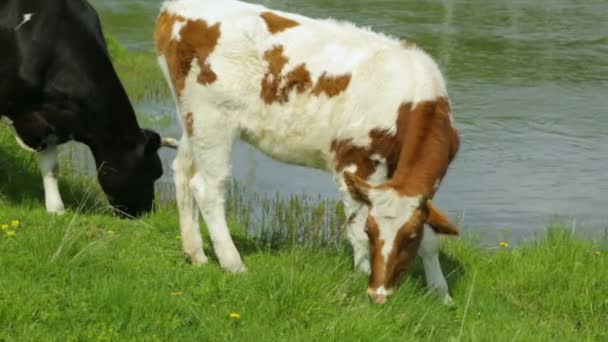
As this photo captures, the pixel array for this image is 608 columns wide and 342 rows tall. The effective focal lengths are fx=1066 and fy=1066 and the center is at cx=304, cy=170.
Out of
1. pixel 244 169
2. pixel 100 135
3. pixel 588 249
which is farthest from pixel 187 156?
pixel 244 169

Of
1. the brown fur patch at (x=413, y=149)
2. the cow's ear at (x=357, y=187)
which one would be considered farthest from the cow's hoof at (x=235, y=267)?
the cow's ear at (x=357, y=187)

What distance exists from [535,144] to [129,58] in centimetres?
859

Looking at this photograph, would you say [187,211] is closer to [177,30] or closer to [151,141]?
[177,30]

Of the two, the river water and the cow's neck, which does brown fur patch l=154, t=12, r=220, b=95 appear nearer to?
the cow's neck

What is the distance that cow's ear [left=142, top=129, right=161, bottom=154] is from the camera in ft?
30.3

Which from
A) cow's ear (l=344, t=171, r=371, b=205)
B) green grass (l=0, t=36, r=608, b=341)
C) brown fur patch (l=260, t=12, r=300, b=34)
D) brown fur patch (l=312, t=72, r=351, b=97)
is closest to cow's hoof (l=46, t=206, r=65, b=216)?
green grass (l=0, t=36, r=608, b=341)

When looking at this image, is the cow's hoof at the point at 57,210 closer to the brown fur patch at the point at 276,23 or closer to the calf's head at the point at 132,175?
the calf's head at the point at 132,175

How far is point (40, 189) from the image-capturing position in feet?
31.9

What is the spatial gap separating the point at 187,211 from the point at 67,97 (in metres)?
1.88

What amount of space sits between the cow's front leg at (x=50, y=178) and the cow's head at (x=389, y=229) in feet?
11.3

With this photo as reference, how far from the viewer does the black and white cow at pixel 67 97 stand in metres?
8.71

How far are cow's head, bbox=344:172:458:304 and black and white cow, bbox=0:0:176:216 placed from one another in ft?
10.7

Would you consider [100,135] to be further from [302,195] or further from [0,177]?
[302,195]

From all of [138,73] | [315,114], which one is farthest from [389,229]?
[138,73]
